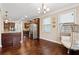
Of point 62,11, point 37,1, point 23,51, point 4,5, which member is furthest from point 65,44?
point 4,5

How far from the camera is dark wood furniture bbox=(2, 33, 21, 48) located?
102 inches

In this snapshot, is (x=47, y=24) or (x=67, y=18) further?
(x=47, y=24)

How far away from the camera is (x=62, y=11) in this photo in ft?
8.42

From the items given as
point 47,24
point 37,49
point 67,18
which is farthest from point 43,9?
point 37,49

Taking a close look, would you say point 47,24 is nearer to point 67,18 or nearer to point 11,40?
point 67,18

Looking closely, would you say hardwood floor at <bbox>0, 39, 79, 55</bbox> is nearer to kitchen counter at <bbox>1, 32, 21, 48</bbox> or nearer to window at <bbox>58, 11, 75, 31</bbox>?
kitchen counter at <bbox>1, 32, 21, 48</bbox>

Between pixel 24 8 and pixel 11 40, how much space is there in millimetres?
715

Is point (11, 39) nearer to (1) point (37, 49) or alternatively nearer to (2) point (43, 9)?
(1) point (37, 49)

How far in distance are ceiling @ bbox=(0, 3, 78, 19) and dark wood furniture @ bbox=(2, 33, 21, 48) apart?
38cm

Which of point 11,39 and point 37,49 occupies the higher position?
point 11,39

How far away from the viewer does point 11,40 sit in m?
2.64

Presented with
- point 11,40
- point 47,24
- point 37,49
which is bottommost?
point 37,49

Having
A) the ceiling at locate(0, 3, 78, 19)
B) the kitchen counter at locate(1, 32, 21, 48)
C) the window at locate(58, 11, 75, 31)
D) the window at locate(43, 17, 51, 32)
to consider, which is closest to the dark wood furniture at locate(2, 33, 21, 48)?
the kitchen counter at locate(1, 32, 21, 48)
